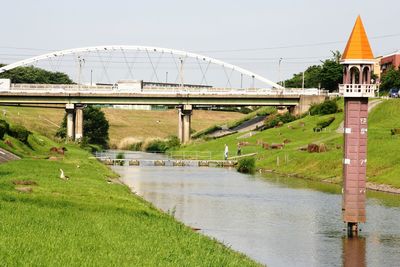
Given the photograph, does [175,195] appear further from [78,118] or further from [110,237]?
[78,118]

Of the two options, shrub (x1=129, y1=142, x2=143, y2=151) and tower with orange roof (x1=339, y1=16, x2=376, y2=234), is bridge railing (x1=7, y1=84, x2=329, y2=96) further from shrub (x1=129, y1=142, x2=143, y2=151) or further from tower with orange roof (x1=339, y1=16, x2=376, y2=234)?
tower with orange roof (x1=339, y1=16, x2=376, y2=234)

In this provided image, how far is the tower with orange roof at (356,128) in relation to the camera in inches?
1759

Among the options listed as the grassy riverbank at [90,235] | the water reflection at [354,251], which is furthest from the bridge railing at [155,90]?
the water reflection at [354,251]

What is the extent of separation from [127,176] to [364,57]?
47.2 meters

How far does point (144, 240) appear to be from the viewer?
3064cm

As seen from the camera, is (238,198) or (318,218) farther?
(238,198)

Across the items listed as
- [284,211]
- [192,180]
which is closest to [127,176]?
[192,180]

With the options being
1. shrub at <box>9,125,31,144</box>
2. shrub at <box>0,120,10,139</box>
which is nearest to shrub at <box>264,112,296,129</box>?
shrub at <box>9,125,31,144</box>

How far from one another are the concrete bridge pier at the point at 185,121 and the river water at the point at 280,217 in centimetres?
6893

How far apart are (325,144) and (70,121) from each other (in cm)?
6538

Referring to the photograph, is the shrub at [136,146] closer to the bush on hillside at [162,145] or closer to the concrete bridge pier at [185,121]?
the bush on hillside at [162,145]

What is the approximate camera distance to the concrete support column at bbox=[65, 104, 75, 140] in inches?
6073

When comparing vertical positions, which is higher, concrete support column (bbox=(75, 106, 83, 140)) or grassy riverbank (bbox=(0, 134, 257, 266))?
concrete support column (bbox=(75, 106, 83, 140))

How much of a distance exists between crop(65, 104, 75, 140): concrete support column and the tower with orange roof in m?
113
